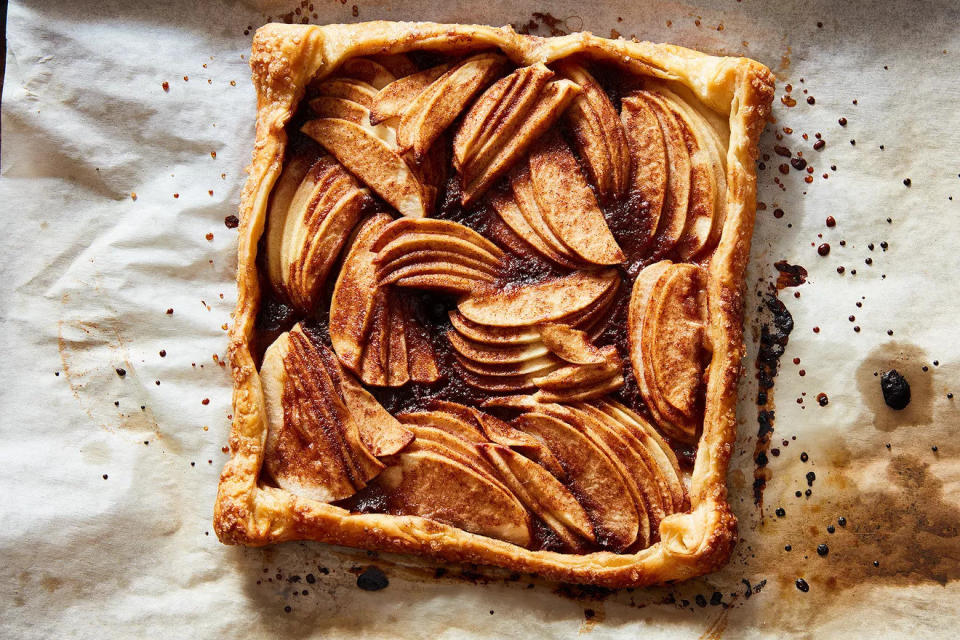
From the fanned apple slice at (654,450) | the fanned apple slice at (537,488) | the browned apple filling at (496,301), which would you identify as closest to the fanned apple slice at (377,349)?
the browned apple filling at (496,301)

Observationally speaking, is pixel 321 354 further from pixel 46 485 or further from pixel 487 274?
pixel 46 485

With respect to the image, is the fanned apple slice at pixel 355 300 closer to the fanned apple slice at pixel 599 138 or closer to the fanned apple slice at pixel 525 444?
the fanned apple slice at pixel 525 444

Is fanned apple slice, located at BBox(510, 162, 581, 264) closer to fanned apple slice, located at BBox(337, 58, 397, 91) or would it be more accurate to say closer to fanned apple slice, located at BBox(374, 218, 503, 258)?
fanned apple slice, located at BBox(374, 218, 503, 258)

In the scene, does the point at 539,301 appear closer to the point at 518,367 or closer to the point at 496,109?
the point at 518,367

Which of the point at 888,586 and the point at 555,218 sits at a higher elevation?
the point at 555,218

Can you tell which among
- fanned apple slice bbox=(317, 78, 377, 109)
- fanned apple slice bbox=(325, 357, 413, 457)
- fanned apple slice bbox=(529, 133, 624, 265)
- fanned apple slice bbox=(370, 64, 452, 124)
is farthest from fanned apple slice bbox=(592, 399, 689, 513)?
fanned apple slice bbox=(317, 78, 377, 109)

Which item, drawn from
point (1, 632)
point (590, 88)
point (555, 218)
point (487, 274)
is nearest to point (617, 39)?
point (590, 88)
